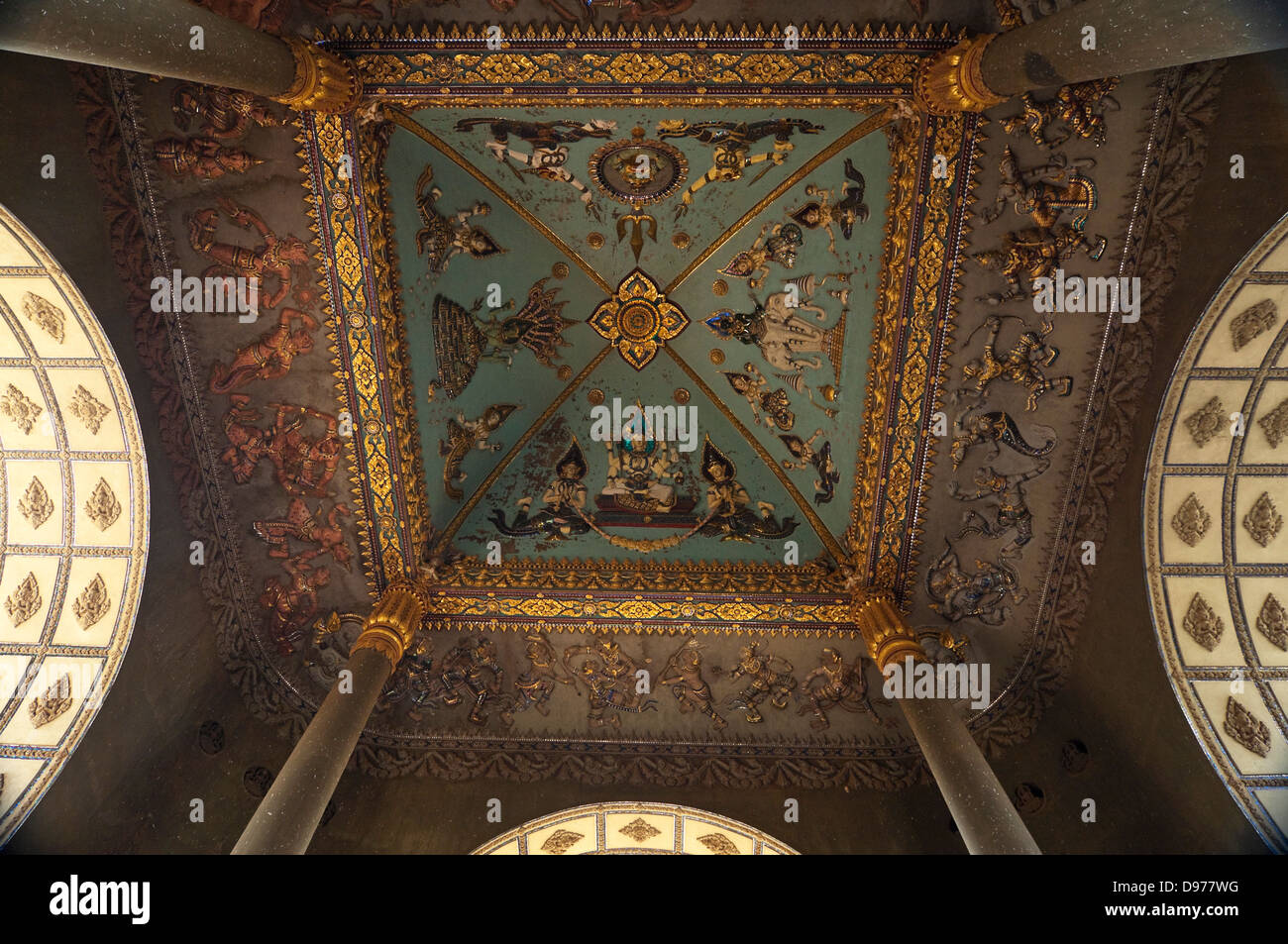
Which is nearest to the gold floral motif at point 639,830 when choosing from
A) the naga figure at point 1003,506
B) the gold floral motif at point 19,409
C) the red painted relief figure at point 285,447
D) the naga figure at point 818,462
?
the naga figure at point 818,462

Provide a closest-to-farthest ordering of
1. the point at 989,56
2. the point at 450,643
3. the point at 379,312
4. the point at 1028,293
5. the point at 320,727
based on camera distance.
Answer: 1. the point at 989,56
2. the point at 320,727
3. the point at 1028,293
4. the point at 379,312
5. the point at 450,643

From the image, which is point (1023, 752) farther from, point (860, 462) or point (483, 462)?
point (483, 462)

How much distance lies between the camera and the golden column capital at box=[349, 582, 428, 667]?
8398mm

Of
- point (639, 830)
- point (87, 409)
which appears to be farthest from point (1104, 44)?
point (639, 830)

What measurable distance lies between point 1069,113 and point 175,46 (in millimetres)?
7043

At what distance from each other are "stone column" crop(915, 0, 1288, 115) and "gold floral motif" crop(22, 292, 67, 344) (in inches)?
323

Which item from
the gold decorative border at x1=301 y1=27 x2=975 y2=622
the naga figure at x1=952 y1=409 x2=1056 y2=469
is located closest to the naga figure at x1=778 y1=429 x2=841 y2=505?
the gold decorative border at x1=301 y1=27 x2=975 y2=622

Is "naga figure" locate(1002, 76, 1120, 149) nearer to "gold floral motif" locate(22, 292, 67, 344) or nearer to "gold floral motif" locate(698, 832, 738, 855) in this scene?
"gold floral motif" locate(698, 832, 738, 855)

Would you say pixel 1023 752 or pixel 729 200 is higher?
pixel 729 200

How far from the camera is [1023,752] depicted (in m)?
9.40
